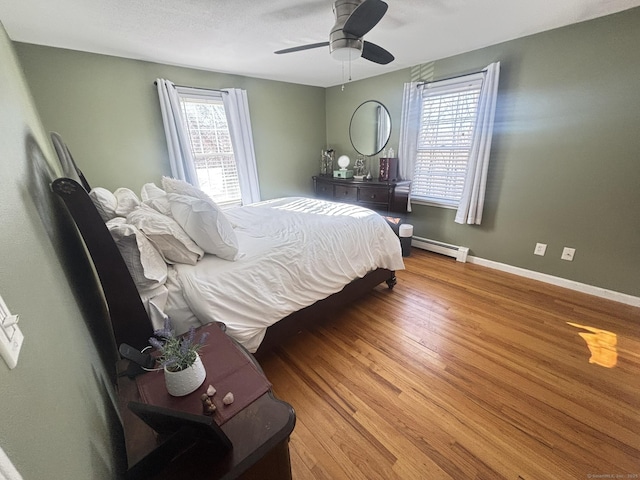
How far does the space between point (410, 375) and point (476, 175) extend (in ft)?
7.53

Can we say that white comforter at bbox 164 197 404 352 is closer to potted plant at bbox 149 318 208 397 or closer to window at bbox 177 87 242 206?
potted plant at bbox 149 318 208 397

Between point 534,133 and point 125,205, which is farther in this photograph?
point 534,133

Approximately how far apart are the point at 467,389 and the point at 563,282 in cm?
192

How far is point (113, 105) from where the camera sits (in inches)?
103

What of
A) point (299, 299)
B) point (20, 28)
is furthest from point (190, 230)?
point (20, 28)

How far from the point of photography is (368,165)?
400 cm

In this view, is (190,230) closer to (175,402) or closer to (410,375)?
(175,402)

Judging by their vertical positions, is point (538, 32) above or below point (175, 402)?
above

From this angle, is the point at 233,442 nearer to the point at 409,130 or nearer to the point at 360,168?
the point at 409,130

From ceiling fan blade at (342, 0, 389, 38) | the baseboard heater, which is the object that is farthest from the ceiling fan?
the baseboard heater

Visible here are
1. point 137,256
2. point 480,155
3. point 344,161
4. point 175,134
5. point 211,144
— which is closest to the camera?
point 137,256

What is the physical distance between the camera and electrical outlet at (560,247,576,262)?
97.7 inches

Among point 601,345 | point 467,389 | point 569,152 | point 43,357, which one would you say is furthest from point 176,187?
point 569,152

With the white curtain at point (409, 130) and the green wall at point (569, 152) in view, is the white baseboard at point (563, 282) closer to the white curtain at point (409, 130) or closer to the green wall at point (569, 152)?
the green wall at point (569, 152)
